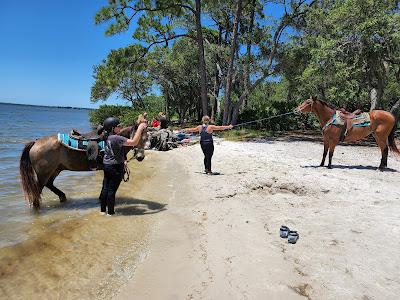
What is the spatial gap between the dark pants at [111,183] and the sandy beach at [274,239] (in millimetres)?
965

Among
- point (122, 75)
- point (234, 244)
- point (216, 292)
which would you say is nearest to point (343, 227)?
point (234, 244)

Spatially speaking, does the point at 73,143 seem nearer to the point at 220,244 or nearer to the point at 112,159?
the point at 112,159

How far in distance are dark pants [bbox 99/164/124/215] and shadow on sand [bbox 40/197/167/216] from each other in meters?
0.33

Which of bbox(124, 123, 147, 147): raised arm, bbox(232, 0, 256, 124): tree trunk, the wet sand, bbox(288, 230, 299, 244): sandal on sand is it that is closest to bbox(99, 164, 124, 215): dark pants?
the wet sand

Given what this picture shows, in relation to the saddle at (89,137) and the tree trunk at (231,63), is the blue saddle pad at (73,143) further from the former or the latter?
the tree trunk at (231,63)

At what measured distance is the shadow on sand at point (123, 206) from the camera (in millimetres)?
7543

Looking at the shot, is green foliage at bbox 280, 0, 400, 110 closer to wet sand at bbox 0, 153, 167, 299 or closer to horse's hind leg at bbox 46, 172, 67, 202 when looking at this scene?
wet sand at bbox 0, 153, 167, 299

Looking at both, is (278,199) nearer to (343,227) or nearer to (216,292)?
(343,227)

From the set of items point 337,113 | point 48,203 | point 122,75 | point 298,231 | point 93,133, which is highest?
point 122,75

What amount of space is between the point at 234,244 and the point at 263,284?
125cm

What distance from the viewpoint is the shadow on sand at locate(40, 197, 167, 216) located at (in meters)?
7.54

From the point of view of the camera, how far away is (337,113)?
1154 cm

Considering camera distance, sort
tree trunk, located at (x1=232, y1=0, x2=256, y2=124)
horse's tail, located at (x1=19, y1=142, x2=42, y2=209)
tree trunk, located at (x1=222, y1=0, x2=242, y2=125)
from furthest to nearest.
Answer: tree trunk, located at (x1=232, y1=0, x2=256, y2=124) < tree trunk, located at (x1=222, y1=0, x2=242, y2=125) < horse's tail, located at (x1=19, y1=142, x2=42, y2=209)

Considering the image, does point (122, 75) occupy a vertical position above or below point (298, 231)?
above
